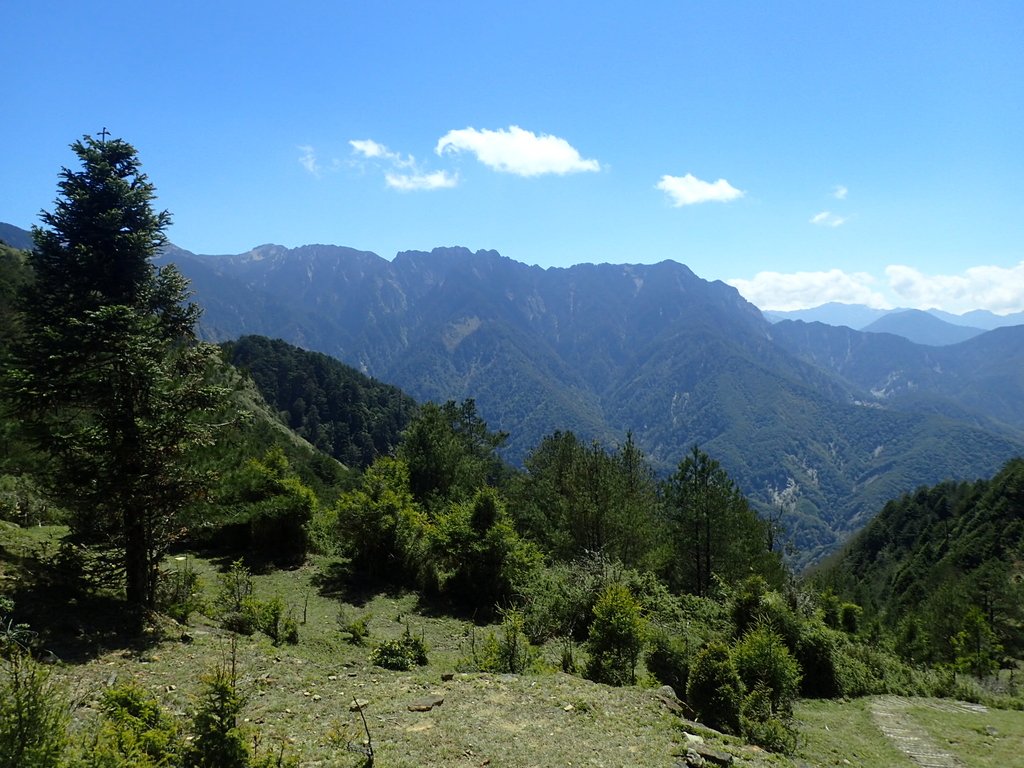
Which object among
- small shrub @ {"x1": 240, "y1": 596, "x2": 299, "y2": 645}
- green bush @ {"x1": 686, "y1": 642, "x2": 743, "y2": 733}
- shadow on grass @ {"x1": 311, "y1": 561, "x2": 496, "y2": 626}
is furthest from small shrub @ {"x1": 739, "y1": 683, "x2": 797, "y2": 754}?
small shrub @ {"x1": 240, "y1": 596, "x2": 299, "y2": 645}

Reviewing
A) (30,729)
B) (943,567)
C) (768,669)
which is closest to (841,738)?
(768,669)

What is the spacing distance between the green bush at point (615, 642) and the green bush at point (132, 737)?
9.58m

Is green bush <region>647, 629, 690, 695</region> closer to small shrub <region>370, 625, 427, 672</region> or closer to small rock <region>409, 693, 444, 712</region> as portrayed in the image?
small shrub <region>370, 625, 427, 672</region>

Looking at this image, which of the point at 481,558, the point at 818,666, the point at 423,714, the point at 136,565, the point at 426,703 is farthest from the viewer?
the point at 481,558

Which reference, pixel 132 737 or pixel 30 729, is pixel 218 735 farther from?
pixel 30 729

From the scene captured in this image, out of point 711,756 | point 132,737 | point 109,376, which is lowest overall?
point 711,756

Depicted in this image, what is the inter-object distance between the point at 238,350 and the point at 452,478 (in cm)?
10962

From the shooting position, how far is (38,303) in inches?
446

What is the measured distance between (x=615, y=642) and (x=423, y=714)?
5831 millimetres

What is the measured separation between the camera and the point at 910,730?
47.5 feet

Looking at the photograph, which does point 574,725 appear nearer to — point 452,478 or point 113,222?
point 113,222

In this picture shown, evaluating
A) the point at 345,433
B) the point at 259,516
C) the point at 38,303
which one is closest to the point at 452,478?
the point at 259,516

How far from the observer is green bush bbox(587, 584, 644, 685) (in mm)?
13195

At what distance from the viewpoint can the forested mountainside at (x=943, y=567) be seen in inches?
1510
